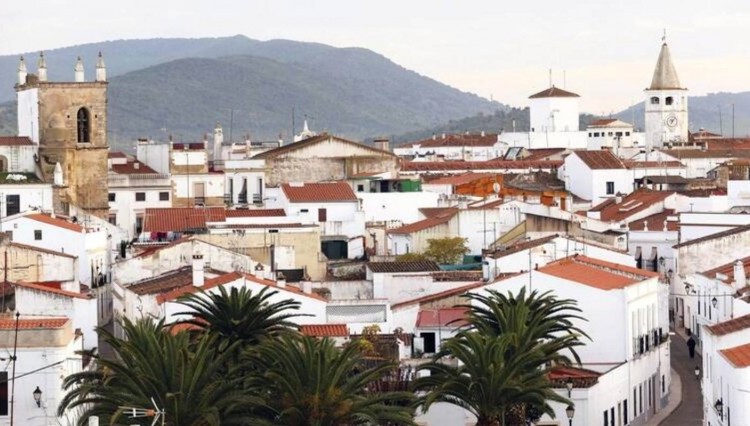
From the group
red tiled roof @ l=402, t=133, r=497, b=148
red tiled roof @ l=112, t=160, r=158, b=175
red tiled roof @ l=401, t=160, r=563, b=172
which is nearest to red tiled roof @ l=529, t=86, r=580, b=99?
red tiled roof @ l=402, t=133, r=497, b=148

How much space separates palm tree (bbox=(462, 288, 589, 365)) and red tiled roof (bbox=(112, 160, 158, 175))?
4421 centimetres

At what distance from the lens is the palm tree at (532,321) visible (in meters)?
41.4

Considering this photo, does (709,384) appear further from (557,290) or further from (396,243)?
(396,243)

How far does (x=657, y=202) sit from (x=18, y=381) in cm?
4651

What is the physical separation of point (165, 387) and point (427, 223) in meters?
36.8

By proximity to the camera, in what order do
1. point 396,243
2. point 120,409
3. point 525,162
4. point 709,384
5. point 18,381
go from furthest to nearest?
point 525,162, point 396,243, point 709,384, point 18,381, point 120,409

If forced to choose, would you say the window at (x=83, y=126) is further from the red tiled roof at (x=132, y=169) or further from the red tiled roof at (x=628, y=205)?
the red tiled roof at (x=628, y=205)

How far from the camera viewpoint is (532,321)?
140 ft

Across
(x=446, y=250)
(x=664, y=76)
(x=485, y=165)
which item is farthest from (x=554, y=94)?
(x=446, y=250)

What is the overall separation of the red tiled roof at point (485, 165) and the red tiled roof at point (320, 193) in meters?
28.0

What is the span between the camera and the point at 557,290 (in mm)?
47906

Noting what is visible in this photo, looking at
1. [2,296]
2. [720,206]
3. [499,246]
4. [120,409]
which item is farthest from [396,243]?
[120,409]

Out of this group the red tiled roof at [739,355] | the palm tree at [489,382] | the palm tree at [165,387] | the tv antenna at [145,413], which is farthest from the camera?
the palm tree at [489,382]

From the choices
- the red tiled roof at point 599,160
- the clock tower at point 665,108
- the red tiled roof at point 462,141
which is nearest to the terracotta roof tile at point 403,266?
the red tiled roof at point 599,160
